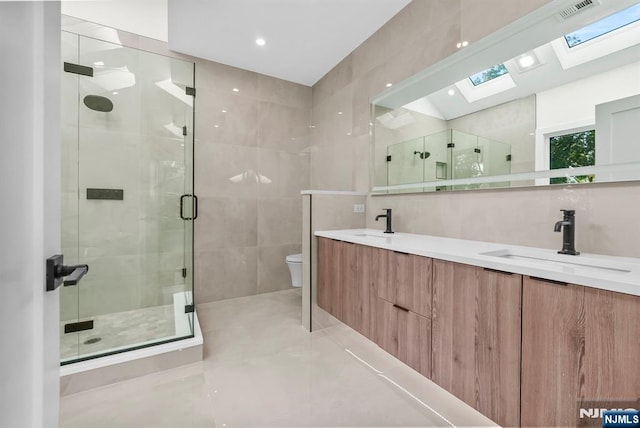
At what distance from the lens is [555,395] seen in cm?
89

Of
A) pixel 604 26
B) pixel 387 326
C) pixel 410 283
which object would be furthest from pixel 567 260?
pixel 604 26

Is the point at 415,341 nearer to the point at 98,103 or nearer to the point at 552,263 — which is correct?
the point at 552,263

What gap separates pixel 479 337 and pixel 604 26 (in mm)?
1522

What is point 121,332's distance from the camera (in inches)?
77.7

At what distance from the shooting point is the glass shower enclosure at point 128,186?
6.96 feet

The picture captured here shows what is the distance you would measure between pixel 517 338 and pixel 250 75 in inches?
135

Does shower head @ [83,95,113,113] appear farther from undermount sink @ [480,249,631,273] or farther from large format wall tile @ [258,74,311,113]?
undermount sink @ [480,249,631,273]

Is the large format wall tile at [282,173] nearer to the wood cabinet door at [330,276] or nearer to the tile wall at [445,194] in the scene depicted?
the tile wall at [445,194]

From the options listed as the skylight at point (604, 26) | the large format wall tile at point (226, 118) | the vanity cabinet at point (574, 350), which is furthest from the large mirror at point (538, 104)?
the large format wall tile at point (226, 118)

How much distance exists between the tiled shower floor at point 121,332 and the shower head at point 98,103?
1.71 m

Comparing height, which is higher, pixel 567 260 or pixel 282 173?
pixel 282 173

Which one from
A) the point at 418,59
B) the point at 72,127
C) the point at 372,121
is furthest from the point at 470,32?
the point at 72,127

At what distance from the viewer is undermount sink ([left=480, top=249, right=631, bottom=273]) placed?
3.46ft

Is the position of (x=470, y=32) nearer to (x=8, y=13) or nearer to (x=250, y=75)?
(x=8, y=13)
